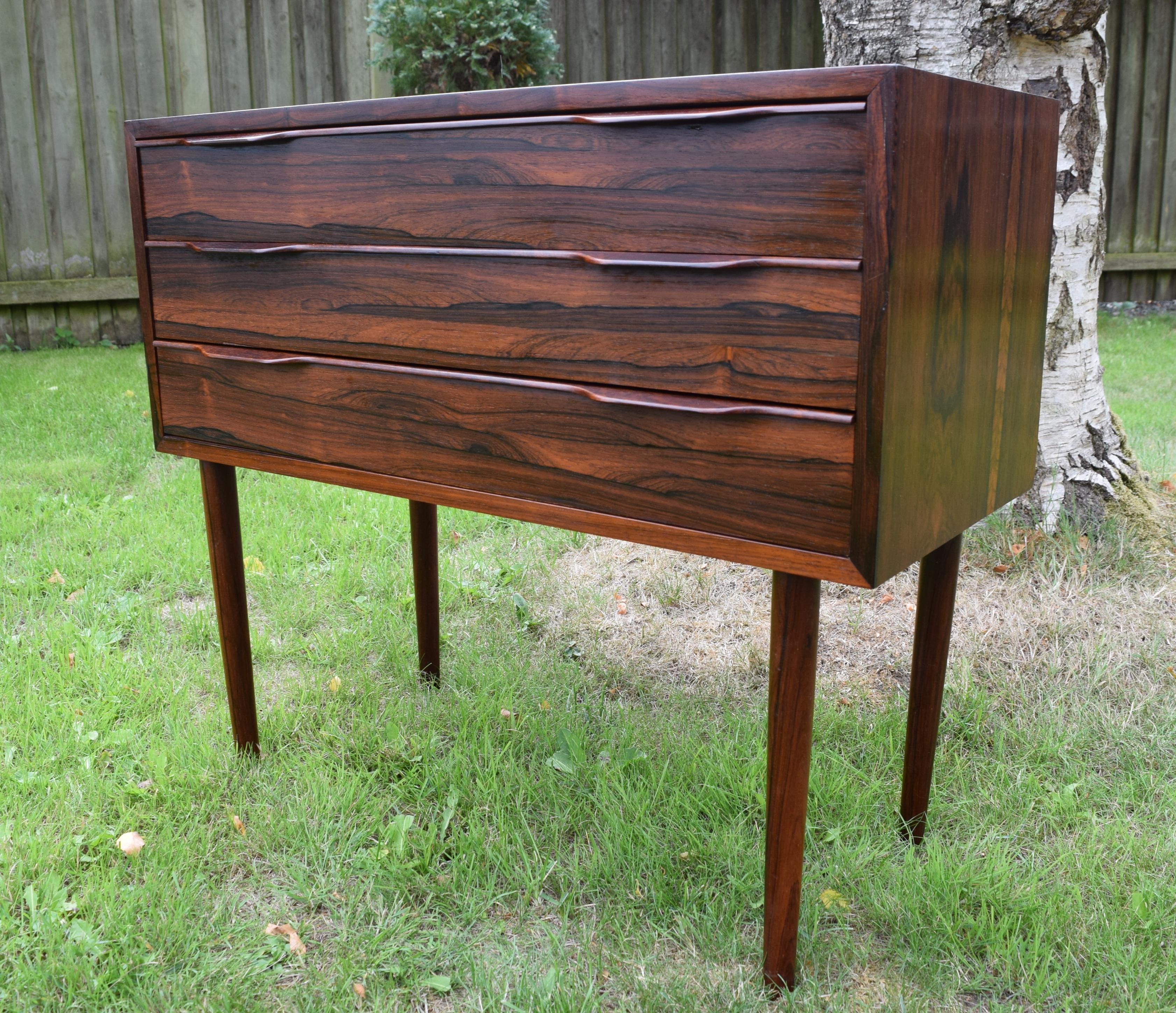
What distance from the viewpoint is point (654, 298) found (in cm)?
124

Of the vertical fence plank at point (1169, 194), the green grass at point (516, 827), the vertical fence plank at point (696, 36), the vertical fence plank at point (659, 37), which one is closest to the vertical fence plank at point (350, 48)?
the vertical fence plank at point (659, 37)

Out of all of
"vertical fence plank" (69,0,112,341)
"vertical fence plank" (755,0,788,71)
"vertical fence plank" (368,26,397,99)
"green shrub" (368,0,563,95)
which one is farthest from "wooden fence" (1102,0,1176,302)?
"vertical fence plank" (69,0,112,341)

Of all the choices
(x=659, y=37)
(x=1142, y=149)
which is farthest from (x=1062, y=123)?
(x=1142, y=149)

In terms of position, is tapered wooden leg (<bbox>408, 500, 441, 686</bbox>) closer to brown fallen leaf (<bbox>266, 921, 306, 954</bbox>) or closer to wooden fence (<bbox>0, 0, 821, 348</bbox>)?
brown fallen leaf (<bbox>266, 921, 306, 954</bbox>)

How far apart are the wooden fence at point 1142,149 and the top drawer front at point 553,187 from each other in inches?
227

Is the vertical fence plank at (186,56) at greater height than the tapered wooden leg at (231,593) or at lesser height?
greater

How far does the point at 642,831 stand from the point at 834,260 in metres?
1.06

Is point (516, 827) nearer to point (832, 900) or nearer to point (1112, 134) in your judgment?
point (832, 900)

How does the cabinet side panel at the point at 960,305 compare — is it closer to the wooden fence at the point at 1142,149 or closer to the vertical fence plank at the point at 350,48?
the vertical fence plank at the point at 350,48

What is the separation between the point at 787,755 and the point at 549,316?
642 mm

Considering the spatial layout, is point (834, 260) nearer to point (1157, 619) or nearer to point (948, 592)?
point (948, 592)

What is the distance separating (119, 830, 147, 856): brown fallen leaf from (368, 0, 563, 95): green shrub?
150 inches

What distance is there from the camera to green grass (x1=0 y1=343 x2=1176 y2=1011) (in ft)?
4.87

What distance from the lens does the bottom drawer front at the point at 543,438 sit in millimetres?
1195
